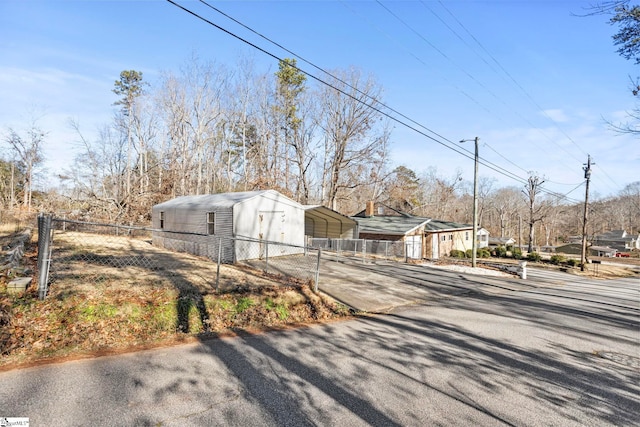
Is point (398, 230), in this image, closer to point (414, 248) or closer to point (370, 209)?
point (414, 248)

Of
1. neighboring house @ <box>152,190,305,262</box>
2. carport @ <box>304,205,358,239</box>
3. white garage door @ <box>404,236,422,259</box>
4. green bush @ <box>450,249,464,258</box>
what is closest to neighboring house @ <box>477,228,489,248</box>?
green bush @ <box>450,249,464,258</box>

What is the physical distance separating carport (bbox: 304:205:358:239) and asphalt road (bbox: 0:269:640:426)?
17.2 m

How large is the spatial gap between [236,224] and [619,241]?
80.5 meters

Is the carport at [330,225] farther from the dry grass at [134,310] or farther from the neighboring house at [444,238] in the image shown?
the dry grass at [134,310]

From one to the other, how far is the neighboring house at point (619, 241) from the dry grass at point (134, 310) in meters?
79.1

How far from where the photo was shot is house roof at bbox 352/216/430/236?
83.2 feet

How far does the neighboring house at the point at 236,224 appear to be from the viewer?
1397 centimetres

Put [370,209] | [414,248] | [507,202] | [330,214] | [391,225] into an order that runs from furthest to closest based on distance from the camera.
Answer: [507,202]
[370,209]
[391,225]
[414,248]
[330,214]

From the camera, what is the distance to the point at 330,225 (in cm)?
2528

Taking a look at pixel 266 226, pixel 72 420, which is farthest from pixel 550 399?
pixel 266 226

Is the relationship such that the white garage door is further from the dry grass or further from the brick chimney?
the dry grass

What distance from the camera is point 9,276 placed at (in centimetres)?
556

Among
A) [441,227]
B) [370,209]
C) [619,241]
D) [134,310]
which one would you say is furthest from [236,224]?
[619,241]

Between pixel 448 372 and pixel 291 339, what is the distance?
2.47 metres
